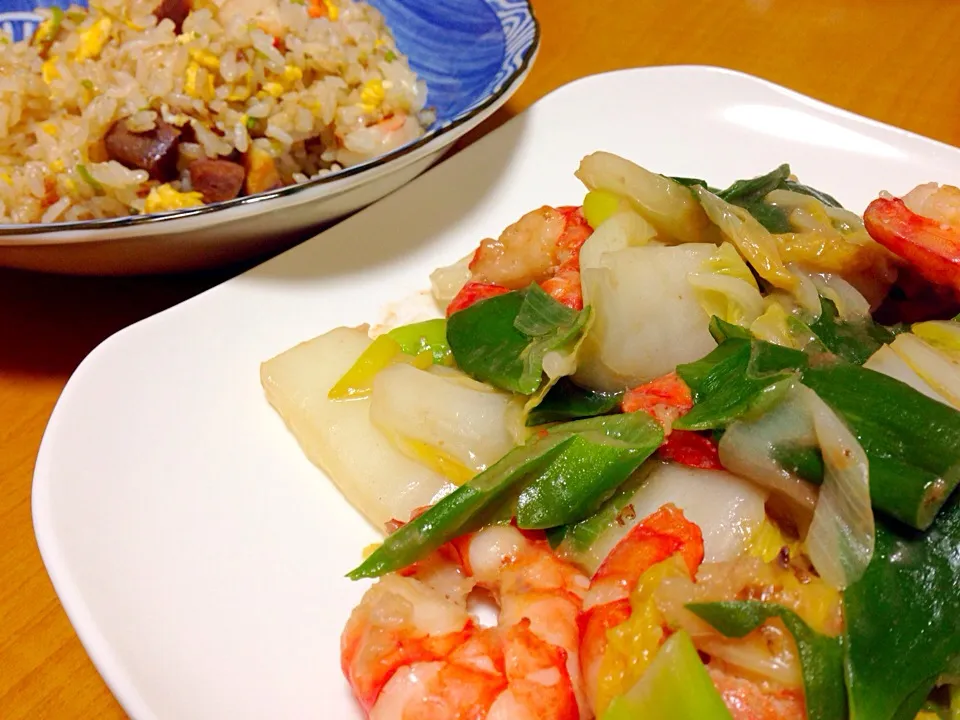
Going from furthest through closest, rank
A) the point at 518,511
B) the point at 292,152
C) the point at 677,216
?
the point at 292,152 → the point at 677,216 → the point at 518,511

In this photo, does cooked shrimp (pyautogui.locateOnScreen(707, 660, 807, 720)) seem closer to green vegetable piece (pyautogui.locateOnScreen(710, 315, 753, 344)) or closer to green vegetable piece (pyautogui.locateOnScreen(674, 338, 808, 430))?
green vegetable piece (pyautogui.locateOnScreen(674, 338, 808, 430))

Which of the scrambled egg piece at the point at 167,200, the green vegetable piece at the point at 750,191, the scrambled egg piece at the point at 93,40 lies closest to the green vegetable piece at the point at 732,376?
the green vegetable piece at the point at 750,191

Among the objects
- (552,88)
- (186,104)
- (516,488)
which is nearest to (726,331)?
(516,488)

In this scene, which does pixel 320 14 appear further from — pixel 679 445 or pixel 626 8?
pixel 679 445

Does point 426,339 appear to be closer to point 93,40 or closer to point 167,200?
point 167,200

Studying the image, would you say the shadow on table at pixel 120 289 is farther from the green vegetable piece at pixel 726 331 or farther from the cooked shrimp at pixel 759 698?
the cooked shrimp at pixel 759 698

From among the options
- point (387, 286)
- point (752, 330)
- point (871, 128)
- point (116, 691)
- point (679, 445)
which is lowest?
point (116, 691)

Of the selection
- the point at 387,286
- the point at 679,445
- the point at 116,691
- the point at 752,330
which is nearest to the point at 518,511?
the point at 679,445
